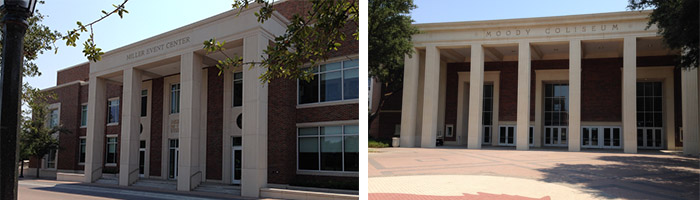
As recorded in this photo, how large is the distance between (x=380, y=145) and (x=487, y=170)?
10570 millimetres

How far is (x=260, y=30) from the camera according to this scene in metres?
13.0

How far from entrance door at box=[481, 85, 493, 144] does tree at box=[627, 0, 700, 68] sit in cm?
1654

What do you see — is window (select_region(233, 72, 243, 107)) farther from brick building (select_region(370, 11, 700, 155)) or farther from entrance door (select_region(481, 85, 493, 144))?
entrance door (select_region(481, 85, 493, 144))

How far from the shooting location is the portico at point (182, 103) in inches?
499

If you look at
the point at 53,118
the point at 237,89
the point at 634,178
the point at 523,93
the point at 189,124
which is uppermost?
the point at 523,93

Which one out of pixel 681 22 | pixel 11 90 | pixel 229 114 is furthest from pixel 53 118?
pixel 681 22

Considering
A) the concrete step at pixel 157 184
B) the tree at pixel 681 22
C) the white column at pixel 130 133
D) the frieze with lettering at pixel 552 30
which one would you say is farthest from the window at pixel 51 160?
the tree at pixel 681 22

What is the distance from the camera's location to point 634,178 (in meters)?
11.5

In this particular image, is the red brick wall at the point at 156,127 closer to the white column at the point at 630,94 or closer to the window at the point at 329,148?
the window at the point at 329,148

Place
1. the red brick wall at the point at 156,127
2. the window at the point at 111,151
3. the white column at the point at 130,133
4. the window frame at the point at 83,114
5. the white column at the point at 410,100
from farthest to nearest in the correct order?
the window frame at the point at 83,114 → the white column at the point at 410,100 → the window at the point at 111,151 → the red brick wall at the point at 156,127 → the white column at the point at 130,133

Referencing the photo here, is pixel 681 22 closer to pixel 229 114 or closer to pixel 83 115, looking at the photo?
pixel 229 114

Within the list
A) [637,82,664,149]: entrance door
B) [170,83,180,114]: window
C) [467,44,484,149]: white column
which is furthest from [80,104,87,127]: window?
[637,82,664,149]: entrance door

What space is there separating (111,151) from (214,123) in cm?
996

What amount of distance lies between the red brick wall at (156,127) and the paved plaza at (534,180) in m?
10.3
